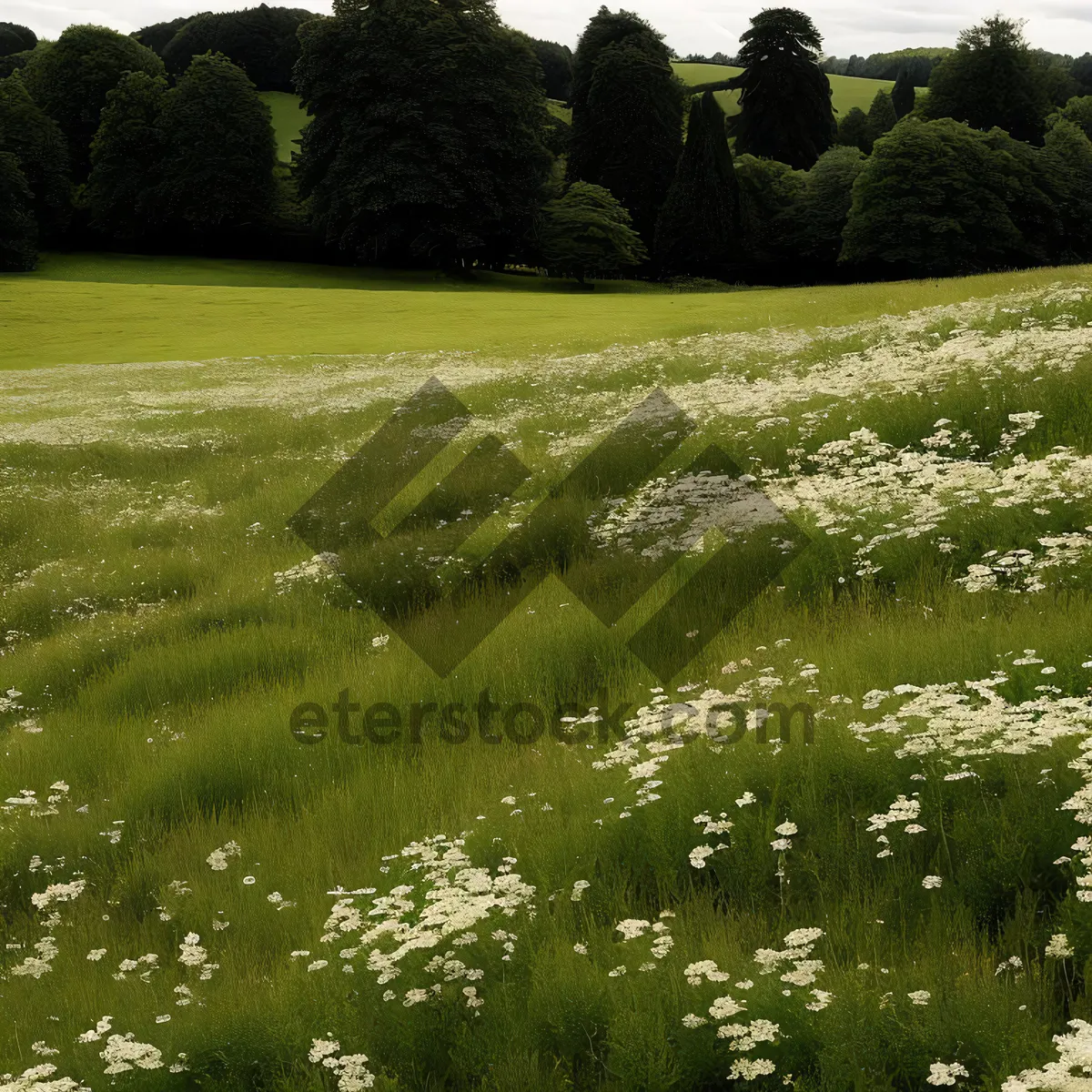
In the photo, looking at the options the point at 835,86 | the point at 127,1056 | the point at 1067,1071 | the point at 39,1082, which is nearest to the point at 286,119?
the point at 835,86

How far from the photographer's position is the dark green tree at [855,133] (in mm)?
85875

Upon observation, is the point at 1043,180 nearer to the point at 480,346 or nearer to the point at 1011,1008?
the point at 480,346

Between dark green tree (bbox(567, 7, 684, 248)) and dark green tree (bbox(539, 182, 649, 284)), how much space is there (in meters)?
7.45

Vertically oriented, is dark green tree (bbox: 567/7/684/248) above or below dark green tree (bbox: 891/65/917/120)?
below

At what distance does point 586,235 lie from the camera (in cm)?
6450

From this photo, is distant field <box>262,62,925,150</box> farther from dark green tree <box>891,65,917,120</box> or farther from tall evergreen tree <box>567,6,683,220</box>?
dark green tree <box>891,65,917,120</box>

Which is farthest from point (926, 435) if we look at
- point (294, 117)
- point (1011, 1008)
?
point (294, 117)

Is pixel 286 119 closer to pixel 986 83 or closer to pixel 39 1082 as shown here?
pixel 986 83

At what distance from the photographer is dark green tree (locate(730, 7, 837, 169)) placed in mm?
80000

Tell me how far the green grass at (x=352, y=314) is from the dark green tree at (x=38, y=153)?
1069 cm

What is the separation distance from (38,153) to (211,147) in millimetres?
11944

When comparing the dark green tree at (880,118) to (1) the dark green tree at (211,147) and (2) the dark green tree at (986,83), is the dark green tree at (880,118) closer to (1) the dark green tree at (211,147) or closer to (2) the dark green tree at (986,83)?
(2) the dark green tree at (986,83)

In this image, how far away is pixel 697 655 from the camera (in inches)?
293

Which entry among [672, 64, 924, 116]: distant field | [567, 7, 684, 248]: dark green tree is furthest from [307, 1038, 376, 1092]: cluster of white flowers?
[672, 64, 924, 116]: distant field
